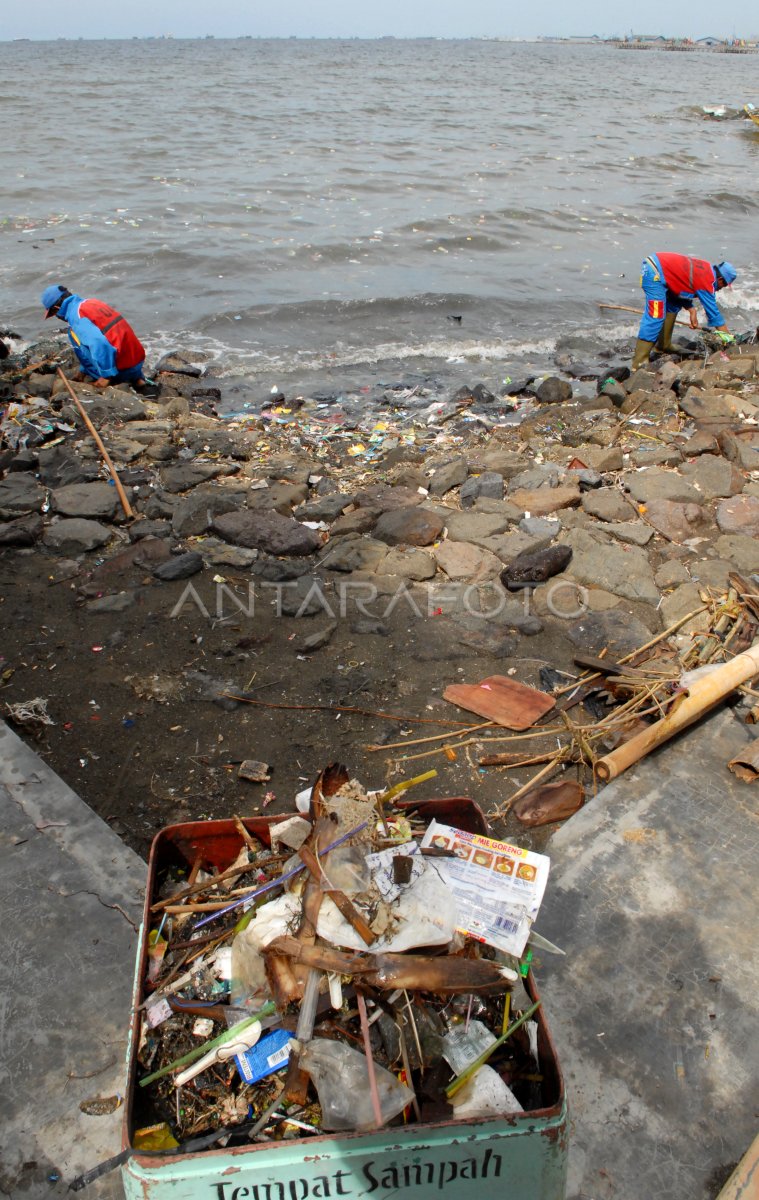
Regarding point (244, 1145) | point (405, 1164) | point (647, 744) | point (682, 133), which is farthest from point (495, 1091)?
point (682, 133)

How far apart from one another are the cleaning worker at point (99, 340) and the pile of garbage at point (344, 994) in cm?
771

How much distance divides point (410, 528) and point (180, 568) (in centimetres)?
148

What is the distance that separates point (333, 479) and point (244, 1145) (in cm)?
540

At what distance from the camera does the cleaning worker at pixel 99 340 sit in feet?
27.5

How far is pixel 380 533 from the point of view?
5.29 metres

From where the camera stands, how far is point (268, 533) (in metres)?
5.20

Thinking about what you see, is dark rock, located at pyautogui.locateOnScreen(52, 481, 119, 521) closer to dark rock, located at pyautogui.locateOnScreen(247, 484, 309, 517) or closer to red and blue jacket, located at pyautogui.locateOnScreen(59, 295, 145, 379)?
dark rock, located at pyautogui.locateOnScreen(247, 484, 309, 517)

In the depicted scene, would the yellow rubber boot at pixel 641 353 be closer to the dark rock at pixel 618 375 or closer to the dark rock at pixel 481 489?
the dark rock at pixel 618 375

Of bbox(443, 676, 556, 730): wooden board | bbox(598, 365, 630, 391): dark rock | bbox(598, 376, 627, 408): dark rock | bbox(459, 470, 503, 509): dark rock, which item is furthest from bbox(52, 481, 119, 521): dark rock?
bbox(598, 365, 630, 391): dark rock

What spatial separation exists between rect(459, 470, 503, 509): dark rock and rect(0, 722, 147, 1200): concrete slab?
3579 mm

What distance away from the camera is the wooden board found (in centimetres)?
371

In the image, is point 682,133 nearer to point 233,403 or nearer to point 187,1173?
point 233,403

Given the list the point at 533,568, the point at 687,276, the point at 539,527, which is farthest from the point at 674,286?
the point at 533,568

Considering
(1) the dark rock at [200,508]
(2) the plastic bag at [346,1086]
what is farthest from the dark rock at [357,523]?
(2) the plastic bag at [346,1086]
